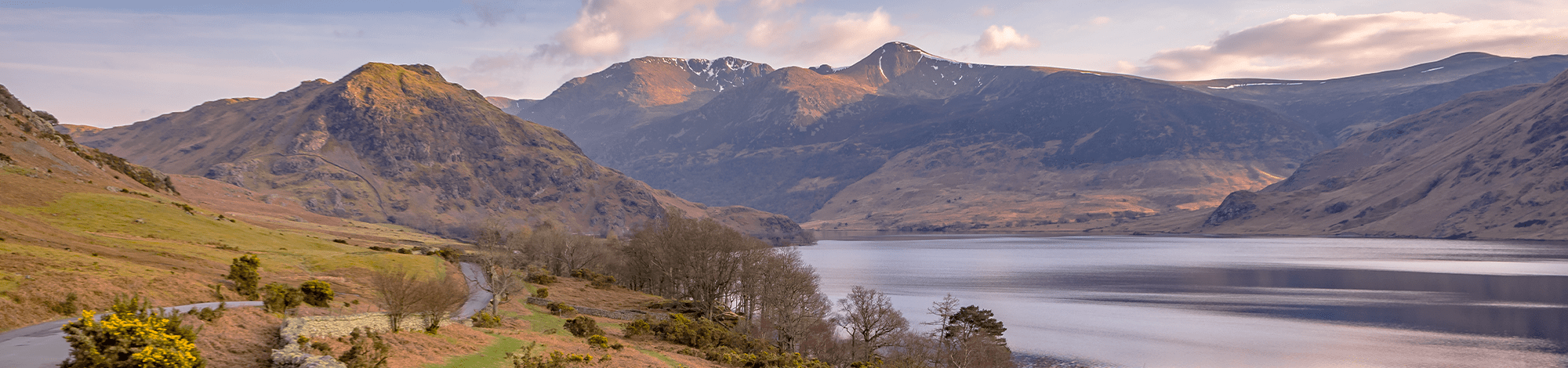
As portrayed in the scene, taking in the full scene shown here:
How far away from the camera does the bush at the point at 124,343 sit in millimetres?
21500

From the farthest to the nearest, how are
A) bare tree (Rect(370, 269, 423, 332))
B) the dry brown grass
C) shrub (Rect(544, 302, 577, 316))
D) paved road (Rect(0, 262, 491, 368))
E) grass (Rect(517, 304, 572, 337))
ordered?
shrub (Rect(544, 302, 577, 316)), grass (Rect(517, 304, 572, 337)), bare tree (Rect(370, 269, 423, 332)), the dry brown grass, paved road (Rect(0, 262, 491, 368))

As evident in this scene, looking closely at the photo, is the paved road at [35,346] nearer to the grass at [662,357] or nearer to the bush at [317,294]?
the bush at [317,294]

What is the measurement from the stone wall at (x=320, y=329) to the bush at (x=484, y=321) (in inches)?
275

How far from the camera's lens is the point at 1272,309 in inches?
4550

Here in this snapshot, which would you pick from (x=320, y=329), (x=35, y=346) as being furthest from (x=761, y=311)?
(x=35, y=346)

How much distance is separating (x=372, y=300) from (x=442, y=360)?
71.5 ft

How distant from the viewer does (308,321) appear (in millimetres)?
31688

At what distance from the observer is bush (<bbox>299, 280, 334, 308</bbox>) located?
141 feet

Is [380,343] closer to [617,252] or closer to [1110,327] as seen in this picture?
[1110,327]

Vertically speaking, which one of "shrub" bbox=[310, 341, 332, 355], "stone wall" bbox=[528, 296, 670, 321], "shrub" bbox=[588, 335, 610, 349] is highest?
"shrub" bbox=[310, 341, 332, 355]

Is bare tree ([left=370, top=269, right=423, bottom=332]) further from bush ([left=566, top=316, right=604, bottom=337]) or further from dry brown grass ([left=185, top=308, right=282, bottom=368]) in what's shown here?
bush ([left=566, top=316, right=604, bottom=337])

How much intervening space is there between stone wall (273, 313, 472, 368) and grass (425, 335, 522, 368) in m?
3.26

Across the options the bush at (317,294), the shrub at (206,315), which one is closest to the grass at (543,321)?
the bush at (317,294)

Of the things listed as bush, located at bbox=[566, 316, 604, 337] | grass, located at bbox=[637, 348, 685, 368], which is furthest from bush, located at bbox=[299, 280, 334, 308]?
grass, located at bbox=[637, 348, 685, 368]
